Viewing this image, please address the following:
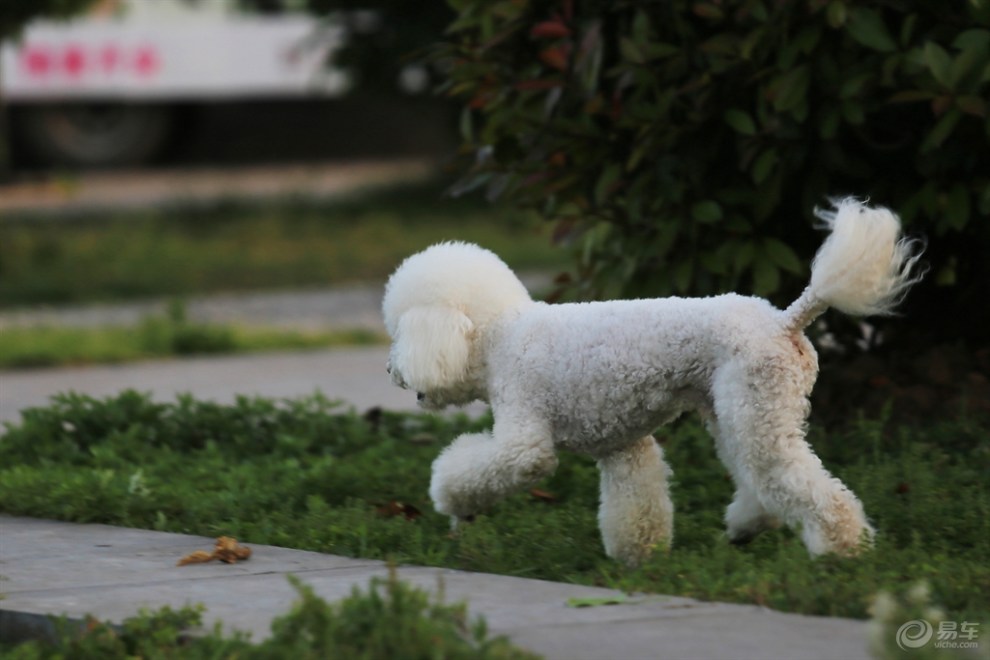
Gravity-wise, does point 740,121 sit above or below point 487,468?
above

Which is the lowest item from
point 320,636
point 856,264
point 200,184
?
point 320,636

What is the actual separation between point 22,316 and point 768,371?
24.8 ft

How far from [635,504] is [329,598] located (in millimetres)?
970

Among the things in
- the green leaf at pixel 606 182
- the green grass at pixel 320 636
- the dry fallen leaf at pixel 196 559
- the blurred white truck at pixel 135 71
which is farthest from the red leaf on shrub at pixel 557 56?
the blurred white truck at pixel 135 71

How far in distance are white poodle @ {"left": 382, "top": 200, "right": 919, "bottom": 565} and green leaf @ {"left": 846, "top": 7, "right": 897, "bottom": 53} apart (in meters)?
1.17

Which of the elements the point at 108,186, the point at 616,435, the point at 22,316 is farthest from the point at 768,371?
the point at 108,186

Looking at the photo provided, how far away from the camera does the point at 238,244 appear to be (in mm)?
14258

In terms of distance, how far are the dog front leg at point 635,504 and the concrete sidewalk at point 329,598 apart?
1.29 ft

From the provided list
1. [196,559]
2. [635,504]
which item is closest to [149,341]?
[196,559]

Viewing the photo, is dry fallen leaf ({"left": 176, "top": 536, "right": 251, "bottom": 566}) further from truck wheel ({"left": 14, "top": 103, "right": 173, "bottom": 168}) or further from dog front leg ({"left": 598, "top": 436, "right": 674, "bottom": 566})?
truck wheel ({"left": 14, "top": 103, "right": 173, "bottom": 168})

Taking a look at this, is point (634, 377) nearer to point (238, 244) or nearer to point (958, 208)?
point (958, 208)

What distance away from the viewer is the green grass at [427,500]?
437cm

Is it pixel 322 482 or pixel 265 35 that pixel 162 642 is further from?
pixel 265 35

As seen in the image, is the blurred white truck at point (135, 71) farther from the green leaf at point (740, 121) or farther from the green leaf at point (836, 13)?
the green leaf at point (836, 13)
